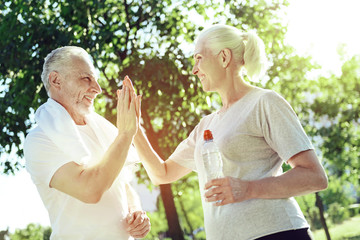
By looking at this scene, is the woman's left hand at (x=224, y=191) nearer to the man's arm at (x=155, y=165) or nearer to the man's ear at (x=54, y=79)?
the man's arm at (x=155, y=165)

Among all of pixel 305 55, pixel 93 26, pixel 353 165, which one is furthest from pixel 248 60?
pixel 353 165

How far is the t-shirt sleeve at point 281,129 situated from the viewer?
282 cm

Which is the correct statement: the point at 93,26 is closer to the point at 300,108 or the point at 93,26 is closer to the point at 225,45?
the point at 225,45

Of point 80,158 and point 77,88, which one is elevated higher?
point 77,88

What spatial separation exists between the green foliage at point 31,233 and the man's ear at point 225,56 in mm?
37330

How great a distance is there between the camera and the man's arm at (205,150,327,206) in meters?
2.72

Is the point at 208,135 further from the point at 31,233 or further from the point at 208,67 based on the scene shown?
the point at 31,233

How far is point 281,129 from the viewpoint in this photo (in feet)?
9.41

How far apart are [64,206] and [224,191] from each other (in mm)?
963

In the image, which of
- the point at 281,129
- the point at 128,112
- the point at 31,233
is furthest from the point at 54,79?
the point at 31,233

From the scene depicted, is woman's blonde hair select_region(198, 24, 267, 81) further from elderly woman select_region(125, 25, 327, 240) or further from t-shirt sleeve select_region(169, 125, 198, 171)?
t-shirt sleeve select_region(169, 125, 198, 171)

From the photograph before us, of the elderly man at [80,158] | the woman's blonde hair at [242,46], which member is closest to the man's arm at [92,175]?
the elderly man at [80,158]

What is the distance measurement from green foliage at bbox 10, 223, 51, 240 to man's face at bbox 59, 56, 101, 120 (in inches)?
1461

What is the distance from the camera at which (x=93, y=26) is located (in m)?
9.35
